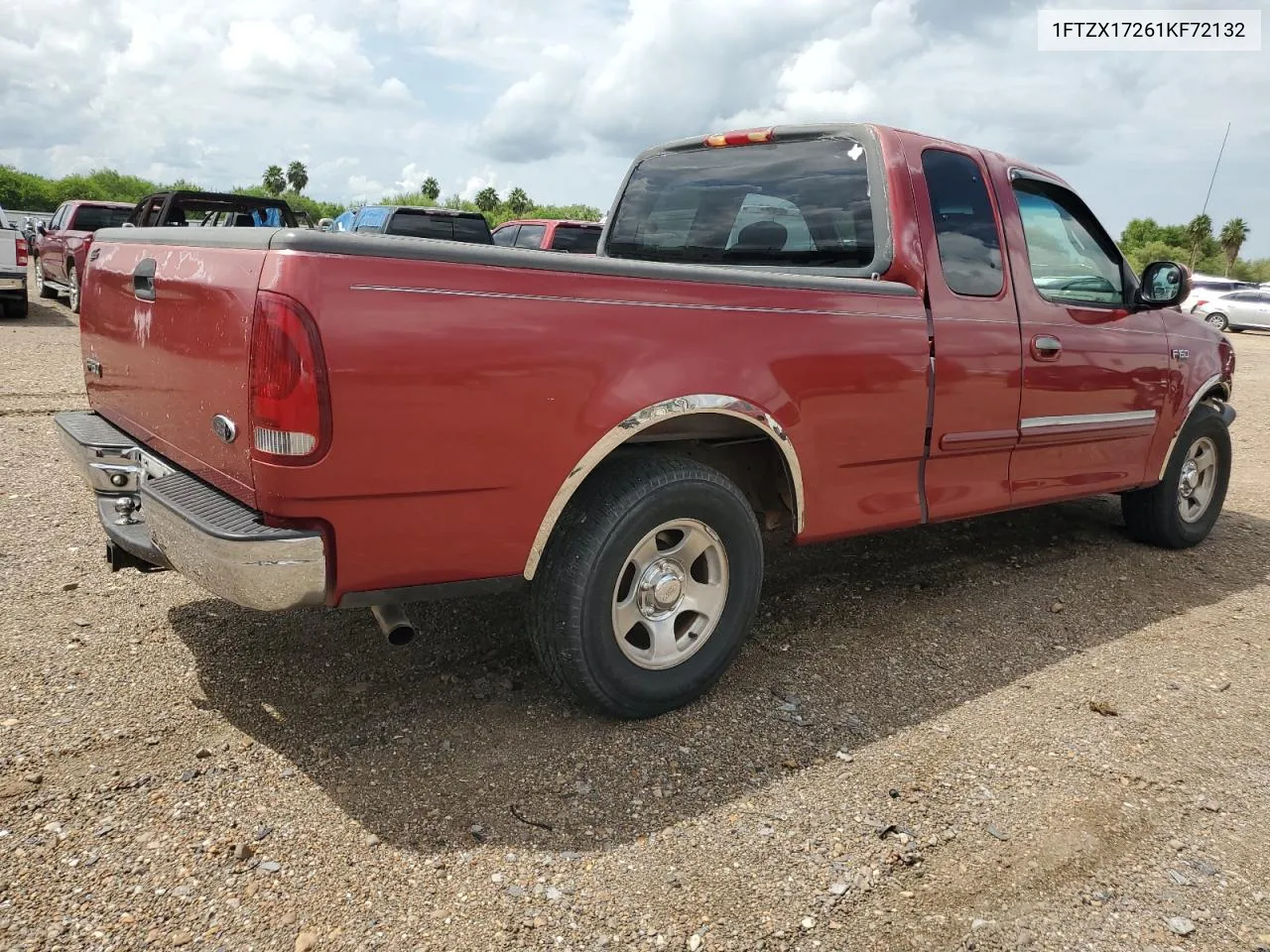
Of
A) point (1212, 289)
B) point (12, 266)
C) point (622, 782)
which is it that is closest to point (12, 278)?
point (12, 266)

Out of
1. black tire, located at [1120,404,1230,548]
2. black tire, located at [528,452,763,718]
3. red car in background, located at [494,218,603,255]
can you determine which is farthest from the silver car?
black tire, located at [528,452,763,718]

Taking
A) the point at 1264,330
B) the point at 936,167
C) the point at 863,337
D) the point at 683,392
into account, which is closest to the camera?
the point at 683,392

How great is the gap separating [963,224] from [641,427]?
6.40 feet

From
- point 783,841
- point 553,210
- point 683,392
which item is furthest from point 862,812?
point 553,210

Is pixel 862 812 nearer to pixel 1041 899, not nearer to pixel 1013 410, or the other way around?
pixel 1041 899

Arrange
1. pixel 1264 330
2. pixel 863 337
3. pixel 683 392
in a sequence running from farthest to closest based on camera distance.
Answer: pixel 1264 330
pixel 863 337
pixel 683 392

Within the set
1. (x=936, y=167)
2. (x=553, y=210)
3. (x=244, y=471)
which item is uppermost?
(x=553, y=210)

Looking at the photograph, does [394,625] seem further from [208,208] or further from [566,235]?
[566,235]

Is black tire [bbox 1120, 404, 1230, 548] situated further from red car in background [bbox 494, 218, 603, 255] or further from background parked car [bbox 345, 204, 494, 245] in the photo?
background parked car [bbox 345, 204, 494, 245]

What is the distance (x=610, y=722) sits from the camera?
3.14 metres

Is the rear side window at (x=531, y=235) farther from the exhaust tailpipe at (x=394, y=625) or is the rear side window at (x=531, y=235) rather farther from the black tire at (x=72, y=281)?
the exhaust tailpipe at (x=394, y=625)

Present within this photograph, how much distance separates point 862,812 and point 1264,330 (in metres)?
30.2

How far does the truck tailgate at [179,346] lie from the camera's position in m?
2.45

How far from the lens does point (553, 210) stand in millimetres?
43781
